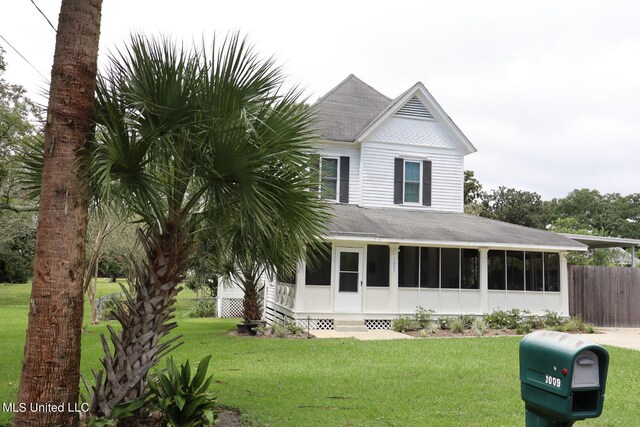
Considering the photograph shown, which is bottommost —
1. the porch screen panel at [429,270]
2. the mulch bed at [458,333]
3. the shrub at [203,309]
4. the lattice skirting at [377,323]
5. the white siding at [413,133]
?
the shrub at [203,309]

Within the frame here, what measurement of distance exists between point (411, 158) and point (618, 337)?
9.29 meters

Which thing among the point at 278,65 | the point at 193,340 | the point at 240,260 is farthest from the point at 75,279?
Result: the point at 193,340

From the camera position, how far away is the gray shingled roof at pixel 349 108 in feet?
67.0

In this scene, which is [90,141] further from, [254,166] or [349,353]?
[349,353]

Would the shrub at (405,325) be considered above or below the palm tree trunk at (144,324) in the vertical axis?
below

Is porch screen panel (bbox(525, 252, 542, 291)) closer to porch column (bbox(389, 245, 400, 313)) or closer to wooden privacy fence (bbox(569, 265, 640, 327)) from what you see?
wooden privacy fence (bbox(569, 265, 640, 327))

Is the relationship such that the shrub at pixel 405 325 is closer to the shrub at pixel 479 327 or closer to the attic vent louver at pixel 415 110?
the shrub at pixel 479 327

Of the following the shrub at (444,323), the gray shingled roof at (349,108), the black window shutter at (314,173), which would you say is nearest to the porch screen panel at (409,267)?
the shrub at (444,323)

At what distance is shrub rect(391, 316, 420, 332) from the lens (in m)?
16.6

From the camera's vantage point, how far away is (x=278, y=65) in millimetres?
6410

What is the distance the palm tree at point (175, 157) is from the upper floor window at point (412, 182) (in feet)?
47.0

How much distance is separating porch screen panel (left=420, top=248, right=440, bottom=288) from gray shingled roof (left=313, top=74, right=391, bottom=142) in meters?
5.28

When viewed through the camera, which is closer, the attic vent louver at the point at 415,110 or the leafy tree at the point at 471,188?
the attic vent louver at the point at 415,110

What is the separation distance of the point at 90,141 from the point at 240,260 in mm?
3005
